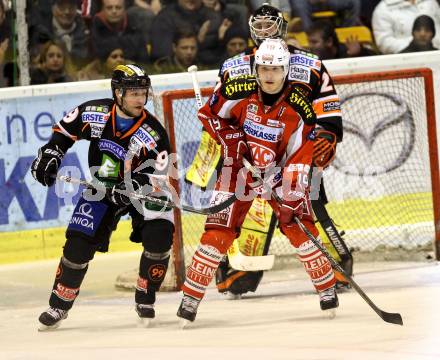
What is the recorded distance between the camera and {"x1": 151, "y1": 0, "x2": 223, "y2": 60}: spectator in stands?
9305 mm

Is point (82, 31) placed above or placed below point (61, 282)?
above

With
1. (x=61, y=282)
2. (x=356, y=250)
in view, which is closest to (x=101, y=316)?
(x=61, y=282)

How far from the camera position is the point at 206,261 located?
19.7 ft

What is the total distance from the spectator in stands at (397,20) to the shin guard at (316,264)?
3630 mm

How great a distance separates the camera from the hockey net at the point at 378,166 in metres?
8.24

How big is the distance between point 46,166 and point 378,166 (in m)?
3.22

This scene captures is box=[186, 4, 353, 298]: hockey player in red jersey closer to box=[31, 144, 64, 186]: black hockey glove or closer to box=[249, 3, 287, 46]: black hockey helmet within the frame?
box=[249, 3, 287, 46]: black hockey helmet

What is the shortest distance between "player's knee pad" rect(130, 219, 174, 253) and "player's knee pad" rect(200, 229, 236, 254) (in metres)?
0.30

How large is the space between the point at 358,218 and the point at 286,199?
263 cm

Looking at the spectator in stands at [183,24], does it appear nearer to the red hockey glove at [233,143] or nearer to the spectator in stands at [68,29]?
the spectator in stands at [68,29]

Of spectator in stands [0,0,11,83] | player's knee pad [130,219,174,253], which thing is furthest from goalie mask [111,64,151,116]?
spectator in stands [0,0,11,83]

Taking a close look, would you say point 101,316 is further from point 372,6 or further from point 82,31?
point 372,6

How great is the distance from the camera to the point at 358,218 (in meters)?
8.60

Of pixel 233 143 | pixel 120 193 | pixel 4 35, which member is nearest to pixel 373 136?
pixel 4 35
